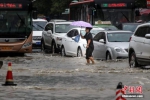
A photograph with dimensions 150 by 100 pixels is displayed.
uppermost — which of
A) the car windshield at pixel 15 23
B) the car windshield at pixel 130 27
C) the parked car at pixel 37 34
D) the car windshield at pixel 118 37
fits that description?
the car windshield at pixel 15 23

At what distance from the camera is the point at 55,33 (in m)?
34.3

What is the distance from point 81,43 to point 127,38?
10.4 feet

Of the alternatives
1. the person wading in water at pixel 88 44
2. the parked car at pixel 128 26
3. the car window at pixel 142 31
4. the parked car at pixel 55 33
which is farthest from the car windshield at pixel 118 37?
the parked car at pixel 128 26

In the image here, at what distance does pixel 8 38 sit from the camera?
96.8ft

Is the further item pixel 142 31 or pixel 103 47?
pixel 103 47

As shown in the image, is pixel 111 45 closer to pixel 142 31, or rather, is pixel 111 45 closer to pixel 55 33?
pixel 142 31

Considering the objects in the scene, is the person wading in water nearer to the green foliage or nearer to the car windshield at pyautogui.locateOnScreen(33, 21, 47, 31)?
the car windshield at pyautogui.locateOnScreen(33, 21, 47, 31)

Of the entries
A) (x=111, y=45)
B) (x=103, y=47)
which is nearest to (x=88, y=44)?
(x=111, y=45)

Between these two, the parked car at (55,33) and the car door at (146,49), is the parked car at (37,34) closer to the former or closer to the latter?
the parked car at (55,33)

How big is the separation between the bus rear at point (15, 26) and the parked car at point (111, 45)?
4.18 metres

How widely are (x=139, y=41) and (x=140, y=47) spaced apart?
0.80 feet

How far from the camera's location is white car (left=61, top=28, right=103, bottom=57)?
28.7 meters

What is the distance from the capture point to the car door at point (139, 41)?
2100cm

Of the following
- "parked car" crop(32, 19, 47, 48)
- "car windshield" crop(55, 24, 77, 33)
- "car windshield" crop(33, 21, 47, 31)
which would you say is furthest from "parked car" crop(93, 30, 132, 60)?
"car windshield" crop(33, 21, 47, 31)
